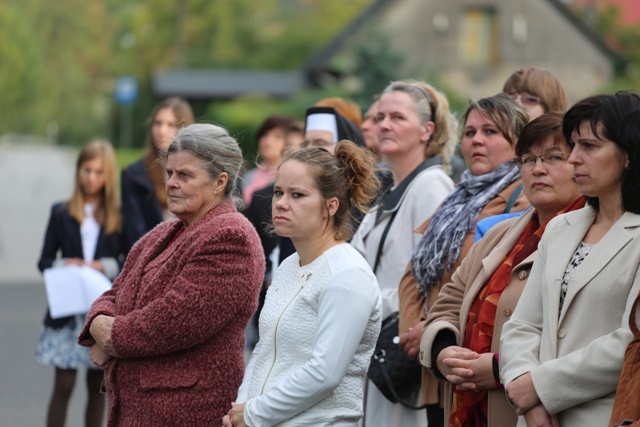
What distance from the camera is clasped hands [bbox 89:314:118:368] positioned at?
499 cm

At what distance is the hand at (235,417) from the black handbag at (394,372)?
4.13 feet

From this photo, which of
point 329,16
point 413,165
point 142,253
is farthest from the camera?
point 329,16

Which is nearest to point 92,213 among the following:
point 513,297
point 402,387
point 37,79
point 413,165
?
point 413,165

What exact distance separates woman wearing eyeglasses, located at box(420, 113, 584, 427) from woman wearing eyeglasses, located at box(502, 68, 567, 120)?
112cm

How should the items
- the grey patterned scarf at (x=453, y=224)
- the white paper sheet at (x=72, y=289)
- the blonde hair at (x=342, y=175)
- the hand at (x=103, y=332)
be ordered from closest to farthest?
the blonde hair at (x=342, y=175) → the hand at (x=103, y=332) → the grey patterned scarf at (x=453, y=224) → the white paper sheet at (x=72, y=289)

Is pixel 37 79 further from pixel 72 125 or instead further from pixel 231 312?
pixel 231 312

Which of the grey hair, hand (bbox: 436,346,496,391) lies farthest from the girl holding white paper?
hand (bbox: 436,346,496,391)

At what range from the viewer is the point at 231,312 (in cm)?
491

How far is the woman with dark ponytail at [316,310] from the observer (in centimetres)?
437

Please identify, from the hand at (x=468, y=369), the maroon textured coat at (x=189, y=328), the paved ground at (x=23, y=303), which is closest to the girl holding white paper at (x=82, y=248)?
the paved ground at (x=23, y=303)

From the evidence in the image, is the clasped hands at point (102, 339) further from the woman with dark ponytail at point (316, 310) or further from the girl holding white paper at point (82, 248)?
→ the girl holding white paper at point (82, 248)

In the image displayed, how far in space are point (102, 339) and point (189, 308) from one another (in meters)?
0.44

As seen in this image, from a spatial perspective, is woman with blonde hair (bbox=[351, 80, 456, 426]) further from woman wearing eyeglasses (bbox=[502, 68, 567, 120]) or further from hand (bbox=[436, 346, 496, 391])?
hand (bbox=[436, 346, 496, 391])

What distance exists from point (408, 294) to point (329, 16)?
73617 millimetres
